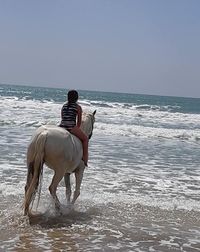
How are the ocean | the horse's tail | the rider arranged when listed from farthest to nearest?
1. the rider
2. the horse's tail
3. the ocean

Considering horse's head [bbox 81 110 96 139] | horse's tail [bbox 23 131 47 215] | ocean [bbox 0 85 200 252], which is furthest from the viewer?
horse's head [bbox 81 110 96 139]

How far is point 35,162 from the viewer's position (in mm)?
6906

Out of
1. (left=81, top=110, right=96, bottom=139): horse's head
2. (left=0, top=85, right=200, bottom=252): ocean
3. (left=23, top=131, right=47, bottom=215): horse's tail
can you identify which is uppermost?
(left=81, top=110, right=96, bottom=139): horse's head

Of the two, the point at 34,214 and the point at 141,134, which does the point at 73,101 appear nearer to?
the point at 34,214

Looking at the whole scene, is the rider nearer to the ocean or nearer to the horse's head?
the horse's head

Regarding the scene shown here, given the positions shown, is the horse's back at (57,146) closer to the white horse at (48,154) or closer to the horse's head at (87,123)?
the white horse at (48,154)

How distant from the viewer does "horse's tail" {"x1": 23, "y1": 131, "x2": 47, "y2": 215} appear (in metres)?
6.83

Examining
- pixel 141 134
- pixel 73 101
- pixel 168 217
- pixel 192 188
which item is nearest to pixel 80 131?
pixel 73 101

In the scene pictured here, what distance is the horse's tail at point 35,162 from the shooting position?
22.4 ft

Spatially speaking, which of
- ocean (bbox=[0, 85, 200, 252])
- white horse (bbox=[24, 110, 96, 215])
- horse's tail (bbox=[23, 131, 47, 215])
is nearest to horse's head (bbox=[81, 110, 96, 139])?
white horse (bbox=[24, 110, 96, 215])

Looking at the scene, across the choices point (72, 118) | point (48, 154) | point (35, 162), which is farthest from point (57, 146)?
point (72, 118)

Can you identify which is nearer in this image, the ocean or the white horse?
the ocean

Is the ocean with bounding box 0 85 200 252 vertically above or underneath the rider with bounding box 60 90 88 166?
underneath

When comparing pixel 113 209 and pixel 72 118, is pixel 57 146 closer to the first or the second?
pixel 72 118
